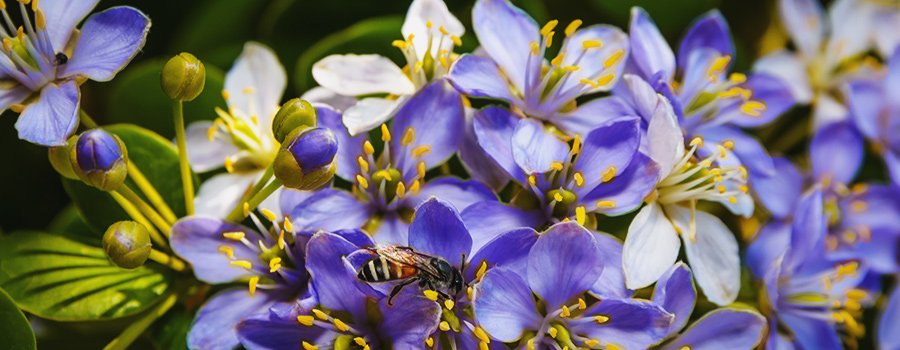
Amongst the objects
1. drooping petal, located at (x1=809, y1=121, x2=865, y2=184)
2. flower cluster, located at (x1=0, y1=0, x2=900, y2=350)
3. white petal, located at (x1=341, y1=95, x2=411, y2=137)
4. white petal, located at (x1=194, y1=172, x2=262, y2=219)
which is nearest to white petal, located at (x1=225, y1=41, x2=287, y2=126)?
flower cluster, located at (x1=0, y1=0, x2=900, y2=350)

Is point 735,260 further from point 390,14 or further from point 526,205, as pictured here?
point 390,14

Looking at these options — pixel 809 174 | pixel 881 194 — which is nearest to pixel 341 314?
pixel 809 174

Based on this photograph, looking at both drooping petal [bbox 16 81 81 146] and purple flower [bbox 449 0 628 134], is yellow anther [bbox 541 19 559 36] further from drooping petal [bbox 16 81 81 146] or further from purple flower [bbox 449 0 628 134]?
drooping petal [bbox 16 81 81 146]

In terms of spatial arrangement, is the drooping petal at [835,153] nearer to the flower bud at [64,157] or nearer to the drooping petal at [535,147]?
the drooping petal at [535,147]

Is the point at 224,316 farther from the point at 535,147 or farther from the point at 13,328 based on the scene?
the point at 535,147

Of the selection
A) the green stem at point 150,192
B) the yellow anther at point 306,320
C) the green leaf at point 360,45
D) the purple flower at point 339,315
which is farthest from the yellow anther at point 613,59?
the green stem at point 150,192
